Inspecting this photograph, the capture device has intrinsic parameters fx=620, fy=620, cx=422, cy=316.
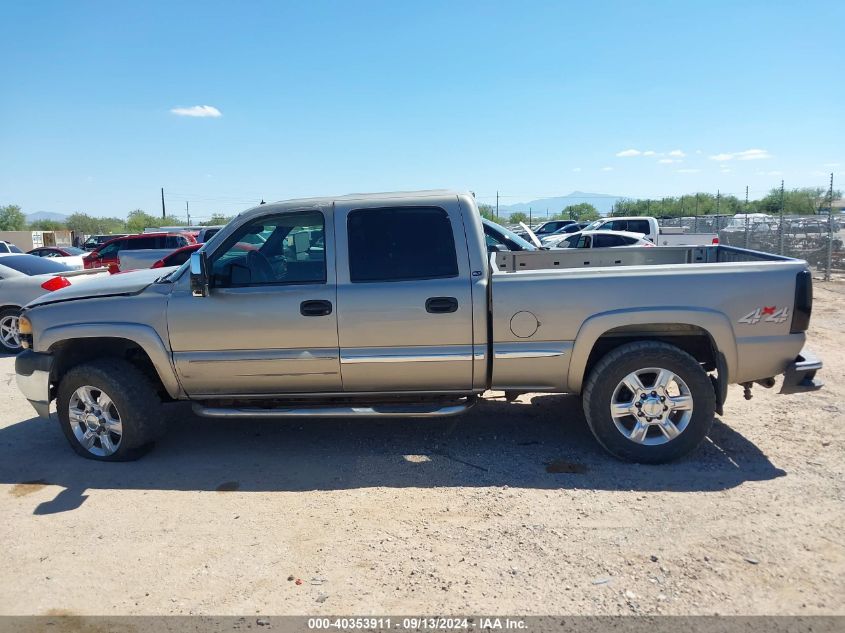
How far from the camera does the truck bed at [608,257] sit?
5816mm

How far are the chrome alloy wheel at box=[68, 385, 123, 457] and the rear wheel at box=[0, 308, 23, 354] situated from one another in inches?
212

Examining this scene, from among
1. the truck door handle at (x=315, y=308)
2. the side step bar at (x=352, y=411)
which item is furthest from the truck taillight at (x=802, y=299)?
the truck door handle at (x=315, y=308)

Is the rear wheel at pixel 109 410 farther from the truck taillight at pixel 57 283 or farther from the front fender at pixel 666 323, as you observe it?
the truck taillight at pixel 57 283

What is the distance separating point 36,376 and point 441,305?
3.19 meters

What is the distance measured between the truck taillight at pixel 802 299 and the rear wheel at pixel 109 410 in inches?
186

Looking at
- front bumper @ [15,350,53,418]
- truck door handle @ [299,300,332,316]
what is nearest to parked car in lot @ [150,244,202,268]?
front bumper @ [15,350,53,418]

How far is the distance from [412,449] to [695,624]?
251 centimetres

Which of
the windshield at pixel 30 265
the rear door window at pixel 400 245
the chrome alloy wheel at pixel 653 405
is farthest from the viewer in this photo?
the windshield at pixel 30 265

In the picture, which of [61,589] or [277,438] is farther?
[277,438]

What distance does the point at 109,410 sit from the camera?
15.7ft

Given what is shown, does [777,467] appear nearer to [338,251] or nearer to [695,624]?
[695,624]

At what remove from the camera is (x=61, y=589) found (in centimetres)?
A: 323

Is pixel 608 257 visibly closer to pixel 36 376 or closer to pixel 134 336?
pixel 134 336

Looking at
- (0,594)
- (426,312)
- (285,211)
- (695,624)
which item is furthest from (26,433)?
(695,624)
